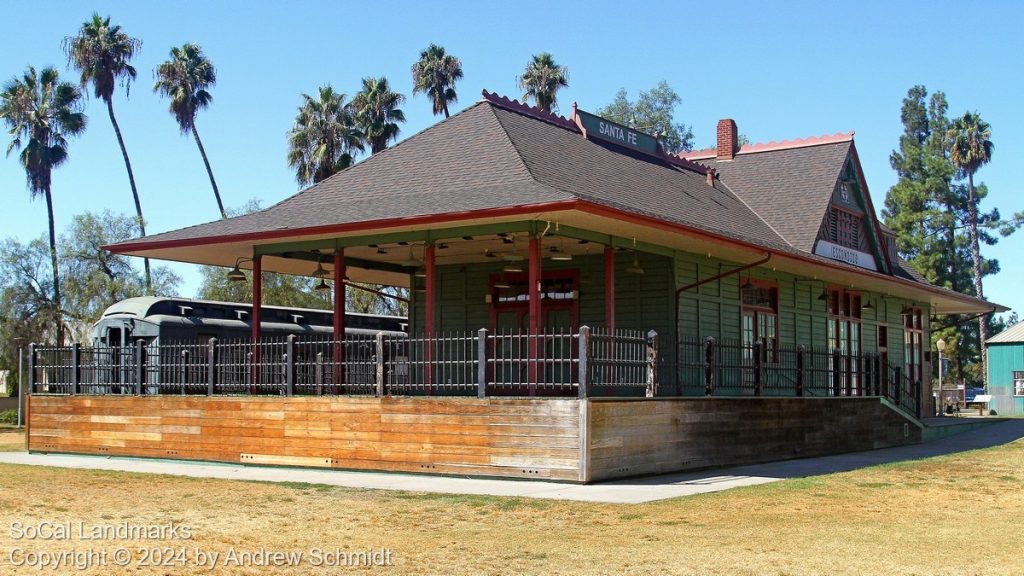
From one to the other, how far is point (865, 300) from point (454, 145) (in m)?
13.9

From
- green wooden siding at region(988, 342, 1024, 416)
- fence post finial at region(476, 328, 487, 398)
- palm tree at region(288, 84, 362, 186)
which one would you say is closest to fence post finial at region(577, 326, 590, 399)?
fence post finial at region(476, 328, 487, 398)

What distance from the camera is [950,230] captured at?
71.7m

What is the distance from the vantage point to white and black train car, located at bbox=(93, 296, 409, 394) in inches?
747

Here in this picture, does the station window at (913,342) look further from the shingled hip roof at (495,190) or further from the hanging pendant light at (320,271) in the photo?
the hanging pendant light at (320,271)

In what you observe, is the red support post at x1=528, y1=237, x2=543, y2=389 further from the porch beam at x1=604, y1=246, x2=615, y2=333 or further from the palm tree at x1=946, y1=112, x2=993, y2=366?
the palm tree at x1=946, y1=112, x2=993, y2=366

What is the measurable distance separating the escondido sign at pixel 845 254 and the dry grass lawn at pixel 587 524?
10.8 metres

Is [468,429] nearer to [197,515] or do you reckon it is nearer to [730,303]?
[197,515]

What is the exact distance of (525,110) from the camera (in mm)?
23766

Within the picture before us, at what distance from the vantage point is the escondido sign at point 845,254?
1038 inches

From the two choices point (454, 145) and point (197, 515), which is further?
point (454, 145)

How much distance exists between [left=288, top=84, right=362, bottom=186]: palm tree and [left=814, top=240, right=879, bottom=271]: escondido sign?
989 inches

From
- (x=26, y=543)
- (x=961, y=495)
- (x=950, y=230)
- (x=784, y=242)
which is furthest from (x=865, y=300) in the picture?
(x=950, y=230)
